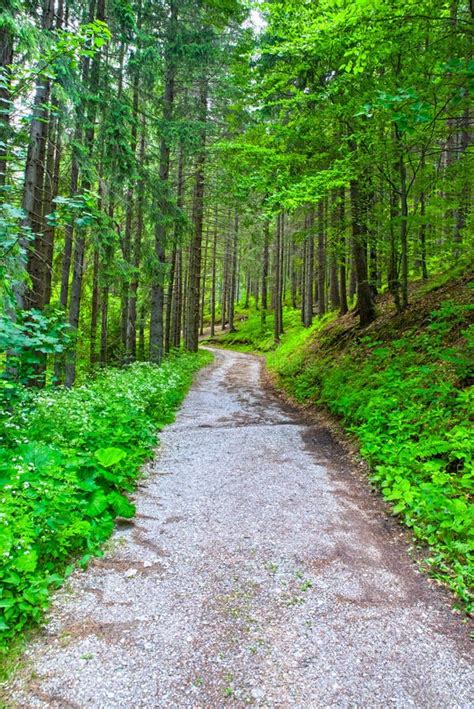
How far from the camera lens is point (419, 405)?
5.91 m

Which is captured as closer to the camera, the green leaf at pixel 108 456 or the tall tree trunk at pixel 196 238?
the green leaf at pixel 108 456

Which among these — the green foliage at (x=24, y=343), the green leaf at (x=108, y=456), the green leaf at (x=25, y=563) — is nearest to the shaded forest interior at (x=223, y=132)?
the green foliage at (x=24, y=343)

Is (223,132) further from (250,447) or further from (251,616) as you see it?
(251,616)

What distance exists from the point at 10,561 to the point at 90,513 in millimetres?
986

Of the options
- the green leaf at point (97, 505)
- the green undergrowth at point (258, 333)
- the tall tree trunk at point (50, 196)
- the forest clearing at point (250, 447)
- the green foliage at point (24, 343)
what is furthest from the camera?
the green undergrowth at point (258, 333)

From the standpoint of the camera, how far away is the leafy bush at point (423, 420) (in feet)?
11.8

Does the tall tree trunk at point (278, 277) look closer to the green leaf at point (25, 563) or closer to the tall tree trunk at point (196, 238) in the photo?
the tall tree trunk at point (196, 238)

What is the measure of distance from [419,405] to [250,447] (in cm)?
269

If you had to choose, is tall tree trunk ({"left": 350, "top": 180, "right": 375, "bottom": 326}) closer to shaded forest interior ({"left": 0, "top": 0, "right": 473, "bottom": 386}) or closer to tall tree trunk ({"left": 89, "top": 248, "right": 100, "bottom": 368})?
shaded forest interior ({"left": 0, "top": 0, "right": 473, "bottom": 386})

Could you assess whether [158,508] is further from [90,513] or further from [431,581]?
[431,581]

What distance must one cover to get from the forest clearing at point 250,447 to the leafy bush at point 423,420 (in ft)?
0.12

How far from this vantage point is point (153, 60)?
31.8 feet

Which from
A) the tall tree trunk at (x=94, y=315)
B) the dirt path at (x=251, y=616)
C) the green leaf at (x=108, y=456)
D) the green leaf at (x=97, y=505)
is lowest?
the dirt path at (x=251, y=616)

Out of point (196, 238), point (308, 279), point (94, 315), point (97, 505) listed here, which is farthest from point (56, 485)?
point (308, 279)
